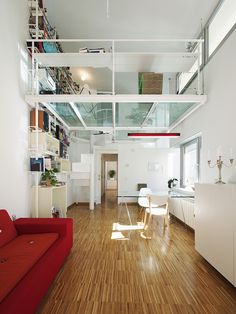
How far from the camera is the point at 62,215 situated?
545 centimetres

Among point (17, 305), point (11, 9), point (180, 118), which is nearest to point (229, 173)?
point (180, 118)

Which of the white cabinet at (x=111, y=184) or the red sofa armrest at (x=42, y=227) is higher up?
the red sofa armrest at (x=42, y=227)

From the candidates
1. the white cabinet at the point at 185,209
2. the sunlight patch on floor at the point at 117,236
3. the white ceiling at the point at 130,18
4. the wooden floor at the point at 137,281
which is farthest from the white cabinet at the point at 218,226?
the white ceiling at the point at 130,18

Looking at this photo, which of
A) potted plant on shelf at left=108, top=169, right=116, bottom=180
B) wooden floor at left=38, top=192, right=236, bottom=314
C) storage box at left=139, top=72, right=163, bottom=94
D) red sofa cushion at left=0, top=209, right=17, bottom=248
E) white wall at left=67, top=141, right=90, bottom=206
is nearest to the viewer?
wooden floor at left=38, top=192, right=236, bottom=314

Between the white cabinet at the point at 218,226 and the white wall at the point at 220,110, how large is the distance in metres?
0.53

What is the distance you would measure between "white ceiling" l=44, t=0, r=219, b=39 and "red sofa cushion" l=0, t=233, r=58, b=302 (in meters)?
4.63

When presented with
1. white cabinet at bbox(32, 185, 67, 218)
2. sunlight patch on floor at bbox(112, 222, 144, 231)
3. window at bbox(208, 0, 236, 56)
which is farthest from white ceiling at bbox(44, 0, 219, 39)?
sunlight patch on floor at bbox(112, 222, 144, 231)

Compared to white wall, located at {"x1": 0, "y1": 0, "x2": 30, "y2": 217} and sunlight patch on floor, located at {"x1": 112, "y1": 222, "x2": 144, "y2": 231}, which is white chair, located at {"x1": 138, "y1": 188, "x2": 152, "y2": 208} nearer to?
sunlight patch on floor, located at {"x1": 112, "y1": 222, "x2": 144, "y2": 231}

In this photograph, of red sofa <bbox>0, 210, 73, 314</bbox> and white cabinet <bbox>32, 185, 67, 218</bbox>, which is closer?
red sofa <bbox>0, 210, 73, 314</bbox>

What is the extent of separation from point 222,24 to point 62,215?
539cm

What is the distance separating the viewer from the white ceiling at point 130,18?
14.5ft

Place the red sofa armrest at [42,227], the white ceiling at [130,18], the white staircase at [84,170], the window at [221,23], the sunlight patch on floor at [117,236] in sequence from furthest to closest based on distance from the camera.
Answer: the white staircase at [84,170] → the white ceiling at [130,18] → the sunlight patch on floor at [117,236] → the window at [221,23] → the red sofa armrest at [42,227]

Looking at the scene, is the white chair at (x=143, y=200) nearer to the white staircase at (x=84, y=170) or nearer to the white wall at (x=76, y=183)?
the white staircase at (x=84, y=170)

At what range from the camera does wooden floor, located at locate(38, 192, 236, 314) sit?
2129 millimetres
